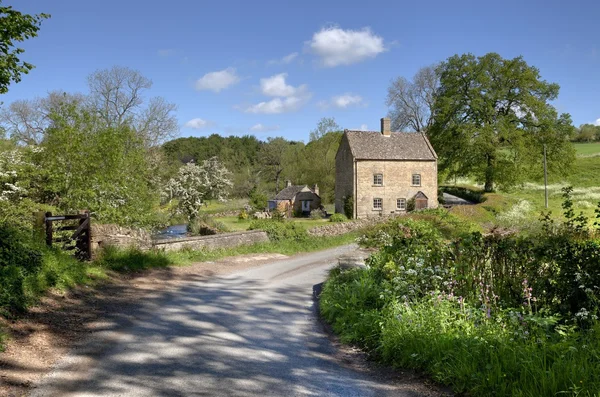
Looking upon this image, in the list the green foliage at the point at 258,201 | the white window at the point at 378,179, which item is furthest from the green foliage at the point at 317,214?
the green foliage at the point at 258,201

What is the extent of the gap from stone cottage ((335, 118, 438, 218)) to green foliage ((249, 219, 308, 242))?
65.7ft

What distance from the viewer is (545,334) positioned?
5.18 meters

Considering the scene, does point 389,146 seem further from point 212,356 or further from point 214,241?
point 212,356

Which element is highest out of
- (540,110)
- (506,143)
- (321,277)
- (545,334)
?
(540,110)

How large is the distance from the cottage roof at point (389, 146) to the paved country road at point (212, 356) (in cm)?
3478

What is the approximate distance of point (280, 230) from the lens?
22.8 meters

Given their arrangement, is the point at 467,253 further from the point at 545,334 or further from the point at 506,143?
the point at 506,143

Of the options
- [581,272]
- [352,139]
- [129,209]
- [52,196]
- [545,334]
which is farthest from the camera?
[352,139]

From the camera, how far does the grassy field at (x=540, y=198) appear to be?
32344mm

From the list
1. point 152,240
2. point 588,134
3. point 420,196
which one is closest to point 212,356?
point 152,240

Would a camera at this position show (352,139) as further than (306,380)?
Yes

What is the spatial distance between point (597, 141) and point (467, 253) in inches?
3723

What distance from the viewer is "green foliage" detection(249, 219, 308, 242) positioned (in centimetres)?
2255

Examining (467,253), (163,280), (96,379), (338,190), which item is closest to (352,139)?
(338,190)
